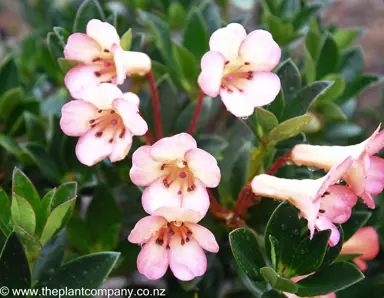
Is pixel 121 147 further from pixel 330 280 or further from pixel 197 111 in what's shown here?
pixel 330 280

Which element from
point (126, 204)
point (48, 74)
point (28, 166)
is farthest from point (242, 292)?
point (48, 74)

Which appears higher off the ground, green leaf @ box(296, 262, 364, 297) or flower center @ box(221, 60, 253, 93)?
flower center @ box(221, 60, 253, 93)

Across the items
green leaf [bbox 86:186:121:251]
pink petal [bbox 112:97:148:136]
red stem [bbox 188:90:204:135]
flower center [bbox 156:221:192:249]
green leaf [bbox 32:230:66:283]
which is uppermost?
pink petal [bbox 112:97:148:136]

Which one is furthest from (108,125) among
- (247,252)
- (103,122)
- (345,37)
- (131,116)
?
(345,37)

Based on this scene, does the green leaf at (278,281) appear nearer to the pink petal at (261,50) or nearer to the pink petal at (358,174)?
the pink petal at (358,174)

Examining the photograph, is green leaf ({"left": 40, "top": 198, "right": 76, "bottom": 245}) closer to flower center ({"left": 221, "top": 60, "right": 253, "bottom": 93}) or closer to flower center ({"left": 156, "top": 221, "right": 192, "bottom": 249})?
flower center ({"left": 156, "top": 221, "right": 192, "bottom": 249})

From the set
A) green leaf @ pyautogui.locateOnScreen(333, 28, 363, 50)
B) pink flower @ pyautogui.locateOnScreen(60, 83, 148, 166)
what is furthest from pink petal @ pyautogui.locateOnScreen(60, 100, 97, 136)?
green leaf @ pyautogui.locateOnScreen(333, 28, 363, 50)

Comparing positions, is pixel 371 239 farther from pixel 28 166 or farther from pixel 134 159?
pixel 28 166
